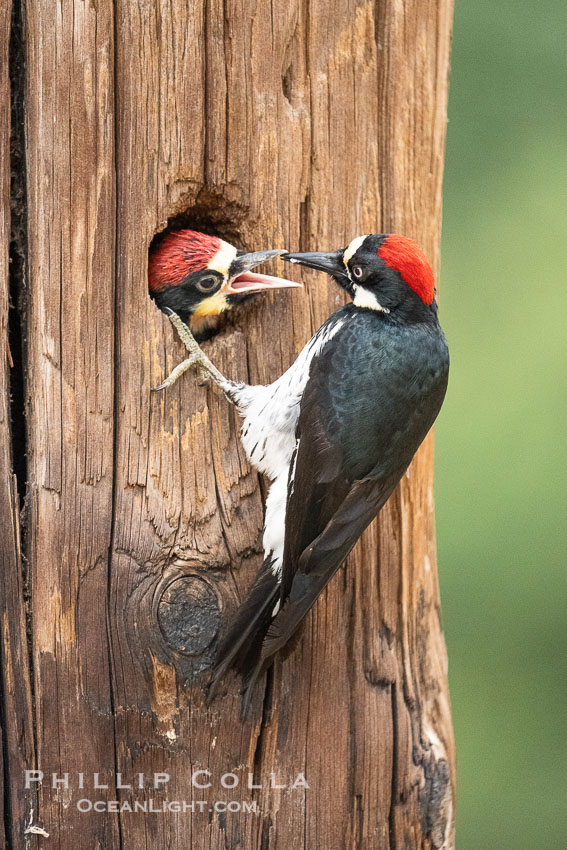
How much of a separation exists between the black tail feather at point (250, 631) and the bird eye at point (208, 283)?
84 cm

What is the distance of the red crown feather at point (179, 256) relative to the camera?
303cm

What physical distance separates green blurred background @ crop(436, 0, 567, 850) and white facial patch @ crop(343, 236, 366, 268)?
2.36 m

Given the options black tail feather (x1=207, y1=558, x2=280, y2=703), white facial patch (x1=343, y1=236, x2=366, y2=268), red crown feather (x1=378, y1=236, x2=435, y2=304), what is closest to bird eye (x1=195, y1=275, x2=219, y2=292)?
white facial patch (x1=343, y1=236, x2=366, y2=268)

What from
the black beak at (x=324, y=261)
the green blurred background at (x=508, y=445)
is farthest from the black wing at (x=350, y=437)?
→ the green blurred background at (x=508, y=445)

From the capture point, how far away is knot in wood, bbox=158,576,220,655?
8.98 feet

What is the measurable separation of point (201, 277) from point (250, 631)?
104cm

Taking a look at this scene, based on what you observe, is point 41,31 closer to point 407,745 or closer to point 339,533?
point 339,533

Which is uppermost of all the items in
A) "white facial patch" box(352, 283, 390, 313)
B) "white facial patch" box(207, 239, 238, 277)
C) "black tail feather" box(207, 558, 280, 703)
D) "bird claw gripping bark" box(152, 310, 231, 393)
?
"white facial patch" box(207, 239, 238, 277)

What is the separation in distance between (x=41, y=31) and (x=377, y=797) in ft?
7.58

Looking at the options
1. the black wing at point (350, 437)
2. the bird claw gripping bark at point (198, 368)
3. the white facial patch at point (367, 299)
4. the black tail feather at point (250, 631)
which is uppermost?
the white facial patch at point (367, 299)

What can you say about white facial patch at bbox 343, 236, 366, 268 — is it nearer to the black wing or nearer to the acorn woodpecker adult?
the acorn woodpecker adult

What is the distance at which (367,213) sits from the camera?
302cm

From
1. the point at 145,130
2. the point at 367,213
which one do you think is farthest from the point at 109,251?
the point at 367,213

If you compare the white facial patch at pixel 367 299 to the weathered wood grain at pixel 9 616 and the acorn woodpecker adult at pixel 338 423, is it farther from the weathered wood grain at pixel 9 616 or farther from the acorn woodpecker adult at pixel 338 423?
the weathered wood grain at pixel 9 616
